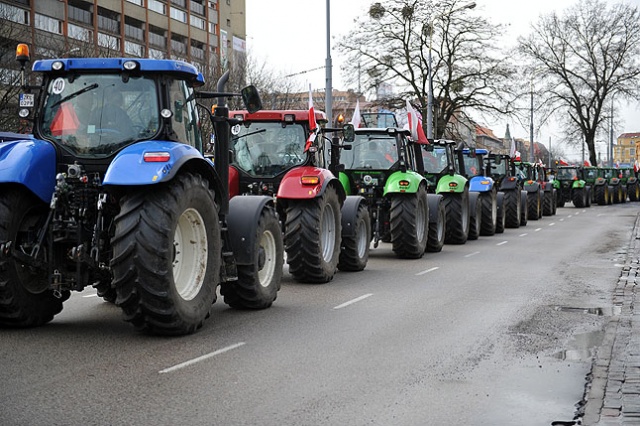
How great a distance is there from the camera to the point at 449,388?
6.70 metres

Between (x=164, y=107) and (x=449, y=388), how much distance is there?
3938 mm

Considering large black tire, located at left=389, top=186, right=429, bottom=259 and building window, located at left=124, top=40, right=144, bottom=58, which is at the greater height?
building window, located at left=124, top=40, right=144, bottom=58

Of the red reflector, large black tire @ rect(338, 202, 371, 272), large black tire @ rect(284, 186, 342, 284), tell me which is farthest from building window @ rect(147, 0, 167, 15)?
the red reflector

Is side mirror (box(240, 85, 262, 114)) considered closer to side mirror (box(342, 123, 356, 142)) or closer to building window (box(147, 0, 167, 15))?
side mirror (box(342, 123, 356, 142))

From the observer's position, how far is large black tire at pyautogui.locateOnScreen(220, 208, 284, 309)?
1002 centimetres


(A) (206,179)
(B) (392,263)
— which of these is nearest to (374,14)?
(B) (392,263)

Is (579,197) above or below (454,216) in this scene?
below

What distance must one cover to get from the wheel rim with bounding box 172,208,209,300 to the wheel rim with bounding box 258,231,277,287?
5.51 ft

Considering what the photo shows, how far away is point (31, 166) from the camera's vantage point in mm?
8359

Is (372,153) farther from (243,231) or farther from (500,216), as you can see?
(500,216)

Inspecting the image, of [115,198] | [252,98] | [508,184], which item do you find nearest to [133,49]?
[508,184]

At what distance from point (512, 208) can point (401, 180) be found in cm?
1345

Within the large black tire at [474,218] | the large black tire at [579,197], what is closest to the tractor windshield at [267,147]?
the large black tire at [474,218]

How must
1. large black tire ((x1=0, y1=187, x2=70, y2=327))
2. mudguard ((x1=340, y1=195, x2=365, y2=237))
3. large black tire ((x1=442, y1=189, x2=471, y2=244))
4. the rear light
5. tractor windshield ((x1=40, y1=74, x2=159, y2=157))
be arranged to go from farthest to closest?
1. large black tire ((x1=442, y1=189, x2=471, y2=244))
2. mudguard ((x1=340, y1=195, x2=365, y2=237))
3. the rear light
4. tractor windshield ((x1=40, y1=74, x2=159, y2=157))
5. large black tire ((x1=0, y1=187, x2=70, y2=327))
